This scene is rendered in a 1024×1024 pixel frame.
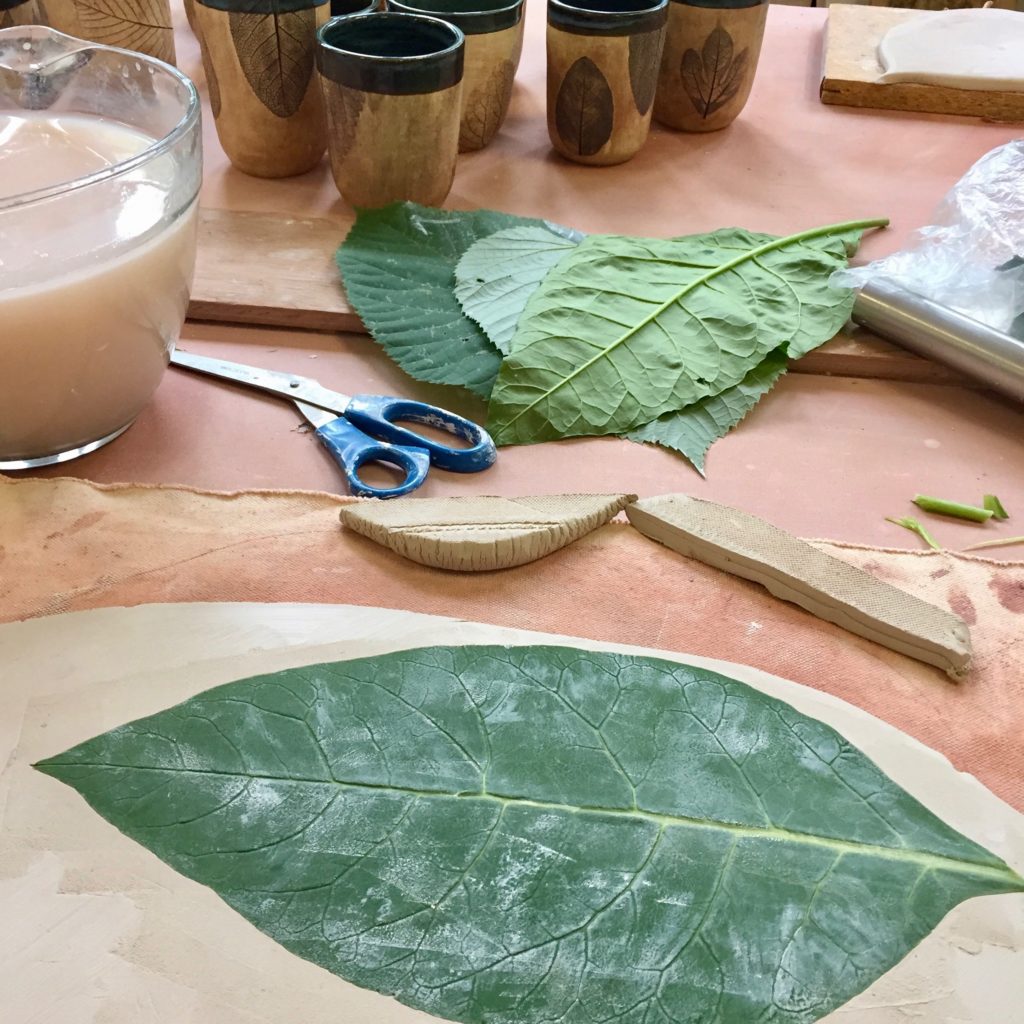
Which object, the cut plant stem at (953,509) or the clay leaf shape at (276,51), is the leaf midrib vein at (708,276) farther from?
the clay leaf shape at (276,51)

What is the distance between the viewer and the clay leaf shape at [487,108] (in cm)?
101

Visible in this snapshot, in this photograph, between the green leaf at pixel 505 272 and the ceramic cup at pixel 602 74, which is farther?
the ceramic cup at pixel 602 74

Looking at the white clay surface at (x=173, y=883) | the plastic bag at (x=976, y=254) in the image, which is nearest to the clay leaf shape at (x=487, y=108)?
the plastic bag at (x=976, y=254)

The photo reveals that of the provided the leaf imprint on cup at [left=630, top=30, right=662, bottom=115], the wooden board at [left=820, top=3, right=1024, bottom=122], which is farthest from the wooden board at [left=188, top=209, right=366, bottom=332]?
the wooden board at [left=820, top=3, right=1024, bottom=122]

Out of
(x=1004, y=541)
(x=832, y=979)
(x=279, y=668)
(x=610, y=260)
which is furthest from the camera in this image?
(x=610, y=260)

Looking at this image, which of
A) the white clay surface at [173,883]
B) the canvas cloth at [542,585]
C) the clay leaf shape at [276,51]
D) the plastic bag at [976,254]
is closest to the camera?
the white clay surface at [173,883]

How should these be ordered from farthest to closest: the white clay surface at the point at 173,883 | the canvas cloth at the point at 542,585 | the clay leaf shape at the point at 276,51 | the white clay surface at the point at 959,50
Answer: the white clay surface at the point at 959,50, the clay leaf shape at the point at 276,51, the canvas cloth at the point at 542,585, the white clay surface at the point at 173,883

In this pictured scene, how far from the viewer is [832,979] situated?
1.33 ft

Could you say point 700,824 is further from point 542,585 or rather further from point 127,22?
point 127,22

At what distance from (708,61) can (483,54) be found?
26 cm

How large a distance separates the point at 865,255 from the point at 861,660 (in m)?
0.50

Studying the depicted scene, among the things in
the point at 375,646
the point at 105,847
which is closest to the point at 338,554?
the point at 375,646

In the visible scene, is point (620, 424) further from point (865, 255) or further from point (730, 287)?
point (865, 255)

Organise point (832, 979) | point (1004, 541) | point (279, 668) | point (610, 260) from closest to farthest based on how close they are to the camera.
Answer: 1. point (832, 979)
2. point (279, 668)
3. point (1004, 541)
4. point (610, 260)
